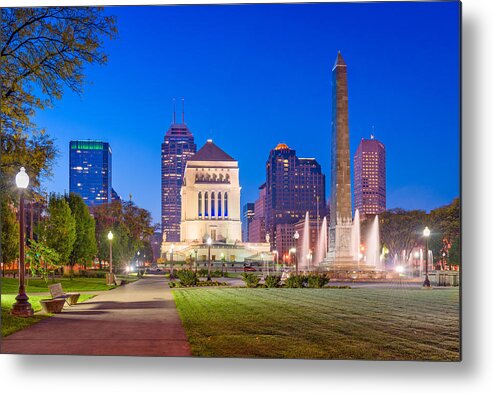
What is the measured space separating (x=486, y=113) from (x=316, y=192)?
5111 centimetres

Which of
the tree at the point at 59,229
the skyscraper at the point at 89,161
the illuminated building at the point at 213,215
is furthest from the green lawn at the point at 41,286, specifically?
the illuminated building at the point at 213,215

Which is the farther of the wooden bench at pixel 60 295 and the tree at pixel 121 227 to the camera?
the tree at pixel 121 227

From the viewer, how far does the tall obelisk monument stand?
135ft

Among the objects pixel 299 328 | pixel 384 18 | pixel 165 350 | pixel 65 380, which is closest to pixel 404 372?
pixel 299 328

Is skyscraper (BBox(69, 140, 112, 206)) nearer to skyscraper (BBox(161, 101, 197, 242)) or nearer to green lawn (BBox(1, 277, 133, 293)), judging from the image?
green lawn (BBox(1, 277, 133, 293))

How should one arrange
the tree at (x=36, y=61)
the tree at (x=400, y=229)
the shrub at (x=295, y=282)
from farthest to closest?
the tree at (x=400, y=229) → the shrub at (x=295, y=282) → the tree at (x=36, y=61)

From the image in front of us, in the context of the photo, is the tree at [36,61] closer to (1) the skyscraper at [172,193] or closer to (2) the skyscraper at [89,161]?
(2) the skyscraper at [89,161]

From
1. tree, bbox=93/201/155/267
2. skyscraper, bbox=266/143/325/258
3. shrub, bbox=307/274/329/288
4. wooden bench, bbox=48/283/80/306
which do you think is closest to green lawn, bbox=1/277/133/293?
wooden bench, bbox=48/283/80/306

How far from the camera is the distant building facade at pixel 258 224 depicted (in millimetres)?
90762

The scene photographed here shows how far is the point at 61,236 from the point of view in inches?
1649

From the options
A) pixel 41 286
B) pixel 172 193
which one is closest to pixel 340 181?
pixel 41 286

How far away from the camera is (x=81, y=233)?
47188 mm

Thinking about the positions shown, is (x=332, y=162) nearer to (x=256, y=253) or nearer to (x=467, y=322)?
(x=467, y=322)

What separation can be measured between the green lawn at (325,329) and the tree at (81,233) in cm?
2770
